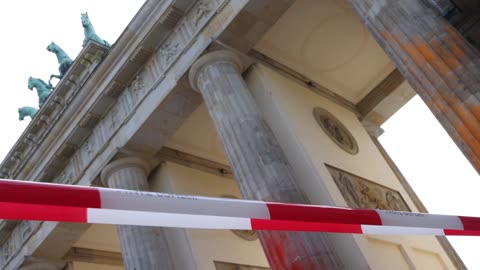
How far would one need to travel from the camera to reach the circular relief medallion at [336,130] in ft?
27.4

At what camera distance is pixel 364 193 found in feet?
25.0

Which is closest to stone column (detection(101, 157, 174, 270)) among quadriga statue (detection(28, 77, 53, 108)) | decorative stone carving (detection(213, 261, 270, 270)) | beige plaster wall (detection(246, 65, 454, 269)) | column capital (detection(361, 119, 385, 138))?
decorative stone carving (detection(213, 261, 270, 270))

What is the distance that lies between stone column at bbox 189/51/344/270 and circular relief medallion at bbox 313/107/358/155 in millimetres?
1906

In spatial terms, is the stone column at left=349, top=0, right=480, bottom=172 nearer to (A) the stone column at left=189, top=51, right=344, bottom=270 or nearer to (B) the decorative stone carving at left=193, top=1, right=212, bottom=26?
(A) the stone column at left=189, top=51, right=344, bottom=270

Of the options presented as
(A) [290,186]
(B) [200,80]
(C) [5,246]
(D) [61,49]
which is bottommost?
(A) [290,186]

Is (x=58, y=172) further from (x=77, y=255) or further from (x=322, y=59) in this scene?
(x=322, y=59)

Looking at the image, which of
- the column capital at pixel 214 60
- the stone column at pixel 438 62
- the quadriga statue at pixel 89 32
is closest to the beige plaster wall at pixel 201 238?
the column capital at pixel 214 60

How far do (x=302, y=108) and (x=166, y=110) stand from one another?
2.46 m

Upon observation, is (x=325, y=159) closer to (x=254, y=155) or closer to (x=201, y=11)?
(x=254, y=155)

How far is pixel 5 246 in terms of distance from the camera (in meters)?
11.4

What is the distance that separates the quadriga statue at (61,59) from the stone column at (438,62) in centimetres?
934

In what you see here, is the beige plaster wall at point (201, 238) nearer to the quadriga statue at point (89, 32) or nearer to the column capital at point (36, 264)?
the column capital at point (36, 264)

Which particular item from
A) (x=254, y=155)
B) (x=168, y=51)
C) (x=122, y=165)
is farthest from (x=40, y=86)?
(x=254, y=155)

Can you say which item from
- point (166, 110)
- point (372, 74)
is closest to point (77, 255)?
point (166, 110)
